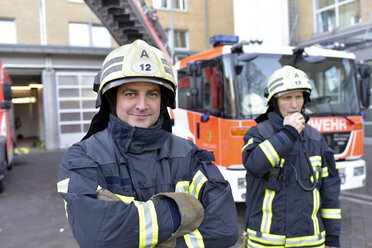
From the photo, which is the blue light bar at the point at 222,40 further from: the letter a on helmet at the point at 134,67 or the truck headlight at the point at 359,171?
the letter a on helmet at the point at 134,67

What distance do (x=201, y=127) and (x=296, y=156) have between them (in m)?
2.91

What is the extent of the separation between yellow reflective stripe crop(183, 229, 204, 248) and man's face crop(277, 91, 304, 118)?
1.37 metres

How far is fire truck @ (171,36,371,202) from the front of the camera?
4434mm

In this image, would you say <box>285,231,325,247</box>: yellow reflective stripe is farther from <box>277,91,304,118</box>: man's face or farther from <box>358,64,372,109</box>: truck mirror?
<box>358,64,372,109</box>: truck mirror

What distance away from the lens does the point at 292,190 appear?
2086 millimetres

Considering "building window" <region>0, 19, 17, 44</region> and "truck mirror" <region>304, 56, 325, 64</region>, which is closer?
"truck mirror" <region>304, 56, 325, 64</region>

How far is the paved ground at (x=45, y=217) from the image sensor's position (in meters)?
4.10

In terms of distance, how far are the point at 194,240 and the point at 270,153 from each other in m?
1.02

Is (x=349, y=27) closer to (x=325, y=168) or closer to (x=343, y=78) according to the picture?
(x=343, y=78)

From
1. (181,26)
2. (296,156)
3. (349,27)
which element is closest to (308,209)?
(296,156)

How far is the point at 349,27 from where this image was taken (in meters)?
11.6

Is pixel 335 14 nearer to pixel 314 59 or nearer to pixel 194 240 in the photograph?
pixel 314 59

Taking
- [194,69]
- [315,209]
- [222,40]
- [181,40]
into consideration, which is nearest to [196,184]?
[315,209]

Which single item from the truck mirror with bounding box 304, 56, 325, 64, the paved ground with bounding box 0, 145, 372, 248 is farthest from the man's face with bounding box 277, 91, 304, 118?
the truck mirror with bounding box 304, 56, 325, 64
